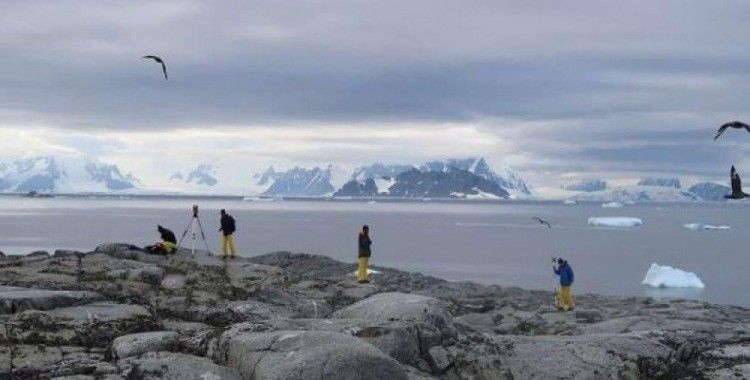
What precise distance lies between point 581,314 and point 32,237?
93.6 metres

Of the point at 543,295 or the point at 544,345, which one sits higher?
the point at 544,345

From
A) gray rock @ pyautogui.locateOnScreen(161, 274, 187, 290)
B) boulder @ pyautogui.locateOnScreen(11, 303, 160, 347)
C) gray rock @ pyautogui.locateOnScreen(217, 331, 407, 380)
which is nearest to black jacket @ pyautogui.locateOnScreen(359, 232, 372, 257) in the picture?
gray rock @ pyautogui.locateOnScreen(161, 274, 187, 290)

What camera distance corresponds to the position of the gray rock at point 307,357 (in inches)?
485

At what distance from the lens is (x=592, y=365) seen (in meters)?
15.4

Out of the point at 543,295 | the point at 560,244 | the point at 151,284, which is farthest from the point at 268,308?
the point at 560,244

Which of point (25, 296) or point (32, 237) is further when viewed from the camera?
point (32, 237)

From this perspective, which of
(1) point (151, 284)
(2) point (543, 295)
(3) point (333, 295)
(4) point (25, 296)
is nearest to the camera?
(4) point (25, 296)

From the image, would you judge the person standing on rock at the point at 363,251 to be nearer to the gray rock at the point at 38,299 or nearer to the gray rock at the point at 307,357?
the gray rock at the point at 38,299

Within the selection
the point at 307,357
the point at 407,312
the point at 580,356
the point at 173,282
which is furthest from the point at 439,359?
the point at 173,282

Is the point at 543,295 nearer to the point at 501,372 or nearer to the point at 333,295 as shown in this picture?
the point at 333,295

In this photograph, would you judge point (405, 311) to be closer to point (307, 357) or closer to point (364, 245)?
point (307, 357)

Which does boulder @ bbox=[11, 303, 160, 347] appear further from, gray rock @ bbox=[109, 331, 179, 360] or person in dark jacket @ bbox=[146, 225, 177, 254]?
person in dark jacket @ bbox=[146, 225, 177, 254]

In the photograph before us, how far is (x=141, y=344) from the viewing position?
1419cm

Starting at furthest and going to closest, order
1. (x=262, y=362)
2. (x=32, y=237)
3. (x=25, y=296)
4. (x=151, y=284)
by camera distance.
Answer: (x=32, y=237), (x=151, y=284), (x=25, y=296), (x=262, y=362)
